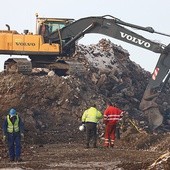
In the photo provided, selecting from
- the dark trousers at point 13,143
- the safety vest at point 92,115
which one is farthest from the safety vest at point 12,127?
the safety vest at point 92,115

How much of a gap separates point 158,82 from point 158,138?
4.82 metres

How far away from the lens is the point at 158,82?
22.4 metres

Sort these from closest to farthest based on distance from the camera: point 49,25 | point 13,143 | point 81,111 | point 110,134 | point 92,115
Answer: point 13,143
point 92,115
point 110,134
point 81,111
point 49,25

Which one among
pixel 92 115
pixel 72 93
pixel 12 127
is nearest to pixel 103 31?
pixel 72 93

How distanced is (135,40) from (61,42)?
3805 mm

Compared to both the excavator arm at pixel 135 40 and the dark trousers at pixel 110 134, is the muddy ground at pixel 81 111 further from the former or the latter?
the excavator arm at pixel 135 40

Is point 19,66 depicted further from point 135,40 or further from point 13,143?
point 13,143

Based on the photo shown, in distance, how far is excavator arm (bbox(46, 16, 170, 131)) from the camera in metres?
22.5

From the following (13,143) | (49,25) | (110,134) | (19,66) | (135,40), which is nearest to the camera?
(13,143)

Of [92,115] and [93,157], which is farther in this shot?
[92,115]

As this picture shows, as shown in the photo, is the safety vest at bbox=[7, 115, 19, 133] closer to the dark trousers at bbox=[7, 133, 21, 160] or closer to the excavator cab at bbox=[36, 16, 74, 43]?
the dark trousers at bbox=[7, 133, 21, 160]

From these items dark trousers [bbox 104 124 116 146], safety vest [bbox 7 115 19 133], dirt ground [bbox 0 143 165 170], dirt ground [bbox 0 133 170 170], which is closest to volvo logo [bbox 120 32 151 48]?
dirt ground [bbox 0 133 170 170]

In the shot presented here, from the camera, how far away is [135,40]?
23922mm

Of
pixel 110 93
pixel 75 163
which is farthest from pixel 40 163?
pixel 110 93
